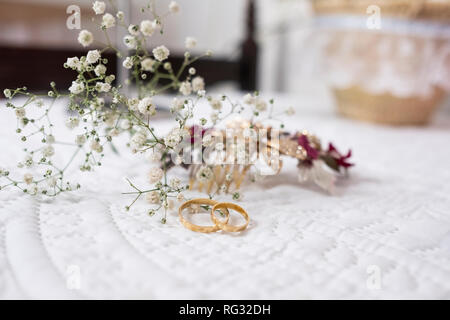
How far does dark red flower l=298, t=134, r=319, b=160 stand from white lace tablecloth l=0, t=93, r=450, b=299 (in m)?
0.05

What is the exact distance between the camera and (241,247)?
36 centimetres

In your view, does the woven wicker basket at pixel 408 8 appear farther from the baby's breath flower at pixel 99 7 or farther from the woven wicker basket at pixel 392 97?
the baby's breath flower at pixel 99 7

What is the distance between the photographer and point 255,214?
17.7 inches

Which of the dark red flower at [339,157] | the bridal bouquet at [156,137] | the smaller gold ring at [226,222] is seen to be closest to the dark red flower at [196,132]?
the bridal bouquet at [156,137]

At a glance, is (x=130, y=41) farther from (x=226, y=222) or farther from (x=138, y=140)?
(x=226, y=222)

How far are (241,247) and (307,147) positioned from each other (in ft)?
0.72

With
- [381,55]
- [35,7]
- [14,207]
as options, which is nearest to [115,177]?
[14,207]

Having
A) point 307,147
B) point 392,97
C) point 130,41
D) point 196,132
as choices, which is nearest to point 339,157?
point 307,147

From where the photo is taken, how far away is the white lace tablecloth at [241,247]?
0.97ft

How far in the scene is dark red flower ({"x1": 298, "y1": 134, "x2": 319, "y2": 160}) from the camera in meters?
0.54

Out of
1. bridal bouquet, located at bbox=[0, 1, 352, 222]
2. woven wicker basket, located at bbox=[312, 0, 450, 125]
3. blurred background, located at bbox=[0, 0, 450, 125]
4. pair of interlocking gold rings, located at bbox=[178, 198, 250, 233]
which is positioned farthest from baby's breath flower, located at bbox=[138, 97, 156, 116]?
woven wicker basket, located at bbox=[312, 0, 450, 125]

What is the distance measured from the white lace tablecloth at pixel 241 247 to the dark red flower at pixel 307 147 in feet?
0.17
